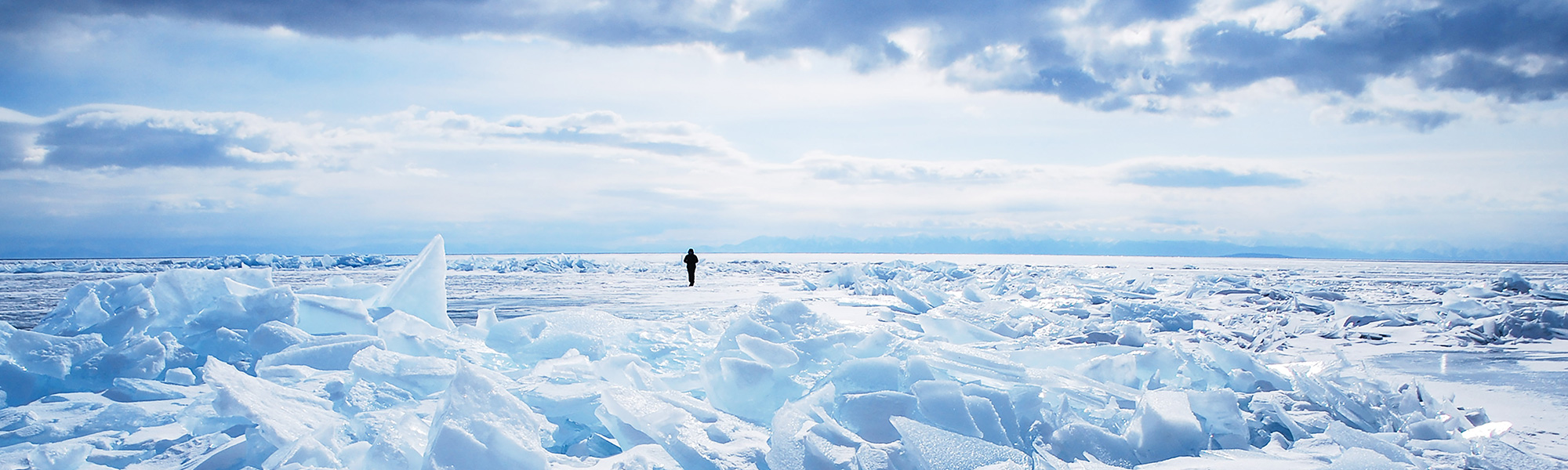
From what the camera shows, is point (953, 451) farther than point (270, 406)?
No

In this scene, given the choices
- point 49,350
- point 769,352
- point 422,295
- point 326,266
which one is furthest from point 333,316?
point 326,266

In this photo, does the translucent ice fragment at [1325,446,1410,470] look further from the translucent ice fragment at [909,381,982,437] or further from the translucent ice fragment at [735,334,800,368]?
the translucent ice fragment at [735,334,800,368]

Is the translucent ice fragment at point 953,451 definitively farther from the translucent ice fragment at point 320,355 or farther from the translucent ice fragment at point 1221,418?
the translucent ice fragment at point 320,355

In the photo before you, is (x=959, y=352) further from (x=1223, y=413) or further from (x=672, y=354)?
(x=672, y=354)

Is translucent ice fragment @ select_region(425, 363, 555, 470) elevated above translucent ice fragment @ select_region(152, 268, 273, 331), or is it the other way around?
translucent ice fragment @ select_region(152, 268, 273, 331)

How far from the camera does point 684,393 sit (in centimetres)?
305

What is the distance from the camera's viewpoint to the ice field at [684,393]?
2.21 metres

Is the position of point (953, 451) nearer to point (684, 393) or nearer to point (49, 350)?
point (684, 393)

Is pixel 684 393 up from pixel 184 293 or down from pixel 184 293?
down

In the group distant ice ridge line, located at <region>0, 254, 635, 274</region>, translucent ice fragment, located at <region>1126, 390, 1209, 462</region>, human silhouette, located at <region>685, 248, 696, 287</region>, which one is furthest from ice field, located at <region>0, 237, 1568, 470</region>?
distant ice ridge line, located at <region>0, 254, 635, 274</region>

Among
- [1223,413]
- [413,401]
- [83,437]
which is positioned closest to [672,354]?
[413,401]

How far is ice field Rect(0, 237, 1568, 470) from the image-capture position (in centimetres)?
221

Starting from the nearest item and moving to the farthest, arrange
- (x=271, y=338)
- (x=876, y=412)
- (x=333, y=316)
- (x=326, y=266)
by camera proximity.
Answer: (x=876, y=412)
(x=271, y=338)
(x=333, y=316)
(x=326, y=266)

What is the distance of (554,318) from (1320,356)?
4.57 m
